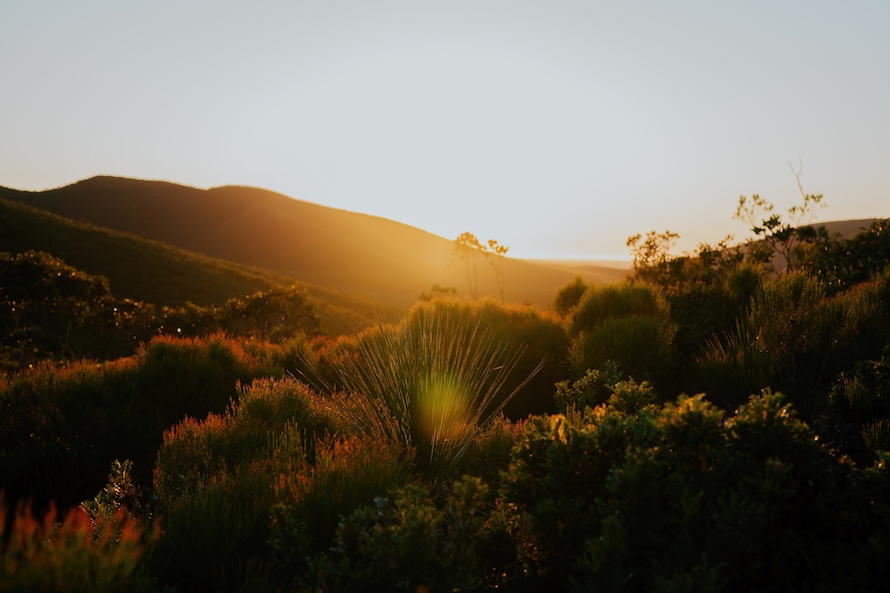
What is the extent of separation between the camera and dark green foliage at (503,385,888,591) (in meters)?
2.50

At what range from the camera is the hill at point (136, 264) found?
34906mm

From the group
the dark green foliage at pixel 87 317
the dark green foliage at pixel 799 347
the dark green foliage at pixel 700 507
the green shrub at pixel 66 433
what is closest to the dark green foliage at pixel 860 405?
the dark green foliage at pixel 799 347

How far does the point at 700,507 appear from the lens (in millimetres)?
2639

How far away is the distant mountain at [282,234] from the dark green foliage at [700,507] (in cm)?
7582

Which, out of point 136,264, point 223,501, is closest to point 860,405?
point 223,501

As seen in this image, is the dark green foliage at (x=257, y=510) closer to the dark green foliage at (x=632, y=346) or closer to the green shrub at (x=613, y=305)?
the dark green foliage at (x=632, y=346)

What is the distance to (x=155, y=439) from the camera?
6742 millimetres

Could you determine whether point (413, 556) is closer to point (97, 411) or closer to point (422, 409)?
point (422, 409)

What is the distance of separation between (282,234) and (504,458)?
99.7 meters

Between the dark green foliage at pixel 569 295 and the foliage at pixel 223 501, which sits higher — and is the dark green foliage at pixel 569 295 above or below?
above

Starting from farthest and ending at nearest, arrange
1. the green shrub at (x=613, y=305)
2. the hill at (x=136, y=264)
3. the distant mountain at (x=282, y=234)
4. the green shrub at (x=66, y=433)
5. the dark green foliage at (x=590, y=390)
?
the distant mountain at (x=282, y=234) < the hill at (x=136, y=264) < the green shrub at (x=613, y=305) < the green shrub at (x=66, y=433) < the dark green foliage at (x=590, y=390)

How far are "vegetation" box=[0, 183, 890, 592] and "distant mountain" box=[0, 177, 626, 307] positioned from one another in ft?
230

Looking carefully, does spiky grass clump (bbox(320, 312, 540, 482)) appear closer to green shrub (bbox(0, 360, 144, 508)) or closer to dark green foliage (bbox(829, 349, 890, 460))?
green shrub (bbox(0, 360, 144, 508))

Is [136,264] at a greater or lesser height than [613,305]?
greater
